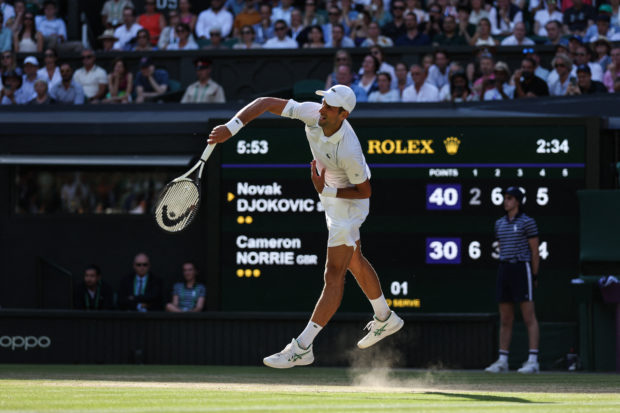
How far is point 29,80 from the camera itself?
18.0 meters

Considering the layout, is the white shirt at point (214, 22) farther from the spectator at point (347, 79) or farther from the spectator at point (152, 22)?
the spectator at point (347, 79)

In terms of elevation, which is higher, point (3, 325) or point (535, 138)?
point (535, 138)

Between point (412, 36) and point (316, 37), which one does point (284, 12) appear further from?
point (412, 36)

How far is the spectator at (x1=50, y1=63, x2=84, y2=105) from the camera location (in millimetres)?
17312

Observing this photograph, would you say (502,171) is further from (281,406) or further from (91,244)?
(281,406)

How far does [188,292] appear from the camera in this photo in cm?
1512

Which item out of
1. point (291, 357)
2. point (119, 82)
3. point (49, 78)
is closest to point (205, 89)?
point (119, 82)

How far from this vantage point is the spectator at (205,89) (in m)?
16.6

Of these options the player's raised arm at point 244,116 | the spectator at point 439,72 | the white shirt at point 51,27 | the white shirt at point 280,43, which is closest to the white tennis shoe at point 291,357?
the player's raised arm at point 244,116

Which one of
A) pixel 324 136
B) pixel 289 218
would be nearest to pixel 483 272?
pixel 289 218

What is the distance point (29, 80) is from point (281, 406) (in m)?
11.6

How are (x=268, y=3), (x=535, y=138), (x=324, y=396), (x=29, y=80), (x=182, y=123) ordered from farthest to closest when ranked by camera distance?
(x=268, y=3)
(x=29, y=80)
(x=182, y=123)
(x=535, y=138)
(x=324, y=396)

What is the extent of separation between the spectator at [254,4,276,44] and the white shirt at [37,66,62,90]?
303 cm

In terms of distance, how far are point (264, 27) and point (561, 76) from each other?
5.14 metres
